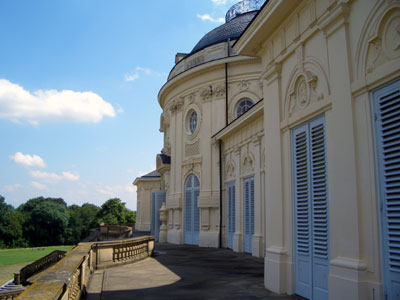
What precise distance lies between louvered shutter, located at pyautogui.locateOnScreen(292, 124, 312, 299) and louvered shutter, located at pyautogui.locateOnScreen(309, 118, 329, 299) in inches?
7.1

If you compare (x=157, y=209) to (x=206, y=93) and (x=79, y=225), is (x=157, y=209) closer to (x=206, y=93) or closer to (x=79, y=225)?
(x=206, y=93)

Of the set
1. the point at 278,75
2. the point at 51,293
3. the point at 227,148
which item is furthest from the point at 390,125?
the point at 227,148

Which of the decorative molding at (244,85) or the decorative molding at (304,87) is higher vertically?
the decorative molding at (244,85)

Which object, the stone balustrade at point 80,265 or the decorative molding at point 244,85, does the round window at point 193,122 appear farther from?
the stone balustrade at point 80,265

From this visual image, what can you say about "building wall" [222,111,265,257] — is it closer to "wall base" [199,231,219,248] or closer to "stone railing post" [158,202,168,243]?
"wall base" [199,231,219,248]

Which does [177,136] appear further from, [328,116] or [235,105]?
[328,116]

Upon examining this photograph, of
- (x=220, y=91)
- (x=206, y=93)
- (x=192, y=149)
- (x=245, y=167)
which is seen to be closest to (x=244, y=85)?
(x=220, y=91)

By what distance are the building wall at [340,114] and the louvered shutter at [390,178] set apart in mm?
118

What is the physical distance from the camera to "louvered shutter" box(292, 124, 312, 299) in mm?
7160

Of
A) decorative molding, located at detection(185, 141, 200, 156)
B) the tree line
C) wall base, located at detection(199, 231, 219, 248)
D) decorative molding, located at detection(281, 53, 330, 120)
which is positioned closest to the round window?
decorative molding, located at detection(185, 141, 200, 156)

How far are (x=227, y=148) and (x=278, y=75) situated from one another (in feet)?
38.5

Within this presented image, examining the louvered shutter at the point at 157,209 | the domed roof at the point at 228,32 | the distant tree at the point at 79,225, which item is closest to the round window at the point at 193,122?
the domed roof at the point at 228,32

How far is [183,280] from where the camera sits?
10.1 metres

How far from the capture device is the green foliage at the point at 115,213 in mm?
68062
